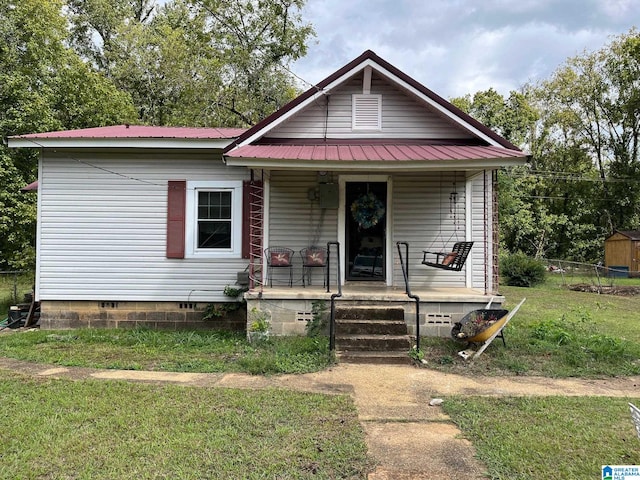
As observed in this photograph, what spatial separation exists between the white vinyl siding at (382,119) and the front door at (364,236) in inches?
40.7

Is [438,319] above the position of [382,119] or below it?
below

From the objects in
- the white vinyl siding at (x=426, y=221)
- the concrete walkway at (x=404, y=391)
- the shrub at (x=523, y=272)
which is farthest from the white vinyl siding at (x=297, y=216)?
the shrub at (x=523, y=272)

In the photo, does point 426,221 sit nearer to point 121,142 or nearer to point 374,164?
point 374,164

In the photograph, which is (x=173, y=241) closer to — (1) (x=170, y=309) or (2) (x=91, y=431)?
(1) (x=170, y=309)

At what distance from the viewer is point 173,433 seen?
11.6ft

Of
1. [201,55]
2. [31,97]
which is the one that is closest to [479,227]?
[31,97]

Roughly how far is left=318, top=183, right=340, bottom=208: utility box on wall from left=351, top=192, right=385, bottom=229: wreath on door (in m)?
0.39

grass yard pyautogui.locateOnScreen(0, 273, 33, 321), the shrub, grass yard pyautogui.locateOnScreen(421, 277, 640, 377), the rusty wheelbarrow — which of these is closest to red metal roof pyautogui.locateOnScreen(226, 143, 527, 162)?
the rusty wheelbarrow

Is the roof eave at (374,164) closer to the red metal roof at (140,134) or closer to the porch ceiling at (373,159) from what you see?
the porch ceiling at (373,159)

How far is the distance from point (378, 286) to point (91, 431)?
5346 mm

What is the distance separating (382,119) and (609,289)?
45.9 ft

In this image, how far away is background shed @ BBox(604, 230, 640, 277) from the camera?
24531 millimetres

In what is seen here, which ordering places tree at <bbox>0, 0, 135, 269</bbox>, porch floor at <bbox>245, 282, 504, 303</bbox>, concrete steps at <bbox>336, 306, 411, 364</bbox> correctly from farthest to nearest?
tree at <bbox>0, 0, 135, 269</bbox> → porch floor at <bbox>245, 282, 504, 303</bbox> → concrete steps at <bbox>336, 306, 411, 364</bbox>

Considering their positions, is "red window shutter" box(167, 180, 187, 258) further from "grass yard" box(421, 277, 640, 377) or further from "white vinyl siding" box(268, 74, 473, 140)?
"grass yard" box(421, 277, 640, 377)
